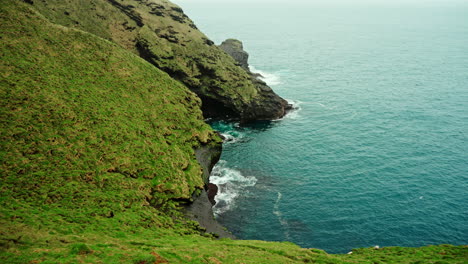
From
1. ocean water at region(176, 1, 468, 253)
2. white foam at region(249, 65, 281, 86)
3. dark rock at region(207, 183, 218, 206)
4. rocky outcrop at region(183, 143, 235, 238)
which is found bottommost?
rocky outcrop at region(183, 143, 235, 238)

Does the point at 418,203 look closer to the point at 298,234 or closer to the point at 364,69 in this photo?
the point at 298,234

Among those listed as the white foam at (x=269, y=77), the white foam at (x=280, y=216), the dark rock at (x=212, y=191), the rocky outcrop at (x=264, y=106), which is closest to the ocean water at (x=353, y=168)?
the white foam at (x=280, y=216)

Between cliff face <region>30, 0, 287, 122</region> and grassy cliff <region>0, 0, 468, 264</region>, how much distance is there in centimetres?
2622

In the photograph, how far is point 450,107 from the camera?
110 metres

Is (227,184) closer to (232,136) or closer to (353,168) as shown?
(232,136)

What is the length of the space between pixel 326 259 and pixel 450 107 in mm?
104961

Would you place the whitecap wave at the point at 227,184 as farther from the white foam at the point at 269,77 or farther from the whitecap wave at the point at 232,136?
the white foam at the point at 269,77

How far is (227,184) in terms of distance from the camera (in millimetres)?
69875

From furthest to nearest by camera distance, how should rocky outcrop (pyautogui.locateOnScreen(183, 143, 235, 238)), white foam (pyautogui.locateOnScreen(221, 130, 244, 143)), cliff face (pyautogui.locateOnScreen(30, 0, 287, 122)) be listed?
1. cliff face (pyautogui.locateOnScreen(30, 0, 287, 122))
2. white foam (pyautogui.locateOnScreen(221, 130, 244, 143))
3. rocky outcrop (pyautogui.locateOnScreen(183, 143, 235, 238))

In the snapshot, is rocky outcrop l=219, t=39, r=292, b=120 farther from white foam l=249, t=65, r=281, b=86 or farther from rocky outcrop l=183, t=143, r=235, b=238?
rocky outcrop l=183, t=143, r=235, b=238

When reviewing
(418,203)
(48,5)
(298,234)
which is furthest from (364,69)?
(48,5)

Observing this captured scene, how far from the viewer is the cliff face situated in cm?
9219

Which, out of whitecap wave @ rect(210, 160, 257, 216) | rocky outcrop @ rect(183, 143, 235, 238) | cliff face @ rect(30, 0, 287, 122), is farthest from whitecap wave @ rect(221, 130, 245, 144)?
rocky outcrop @ rect(183, 143, 235, 238)

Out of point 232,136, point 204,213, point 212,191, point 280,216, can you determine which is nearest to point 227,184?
point 212,191
